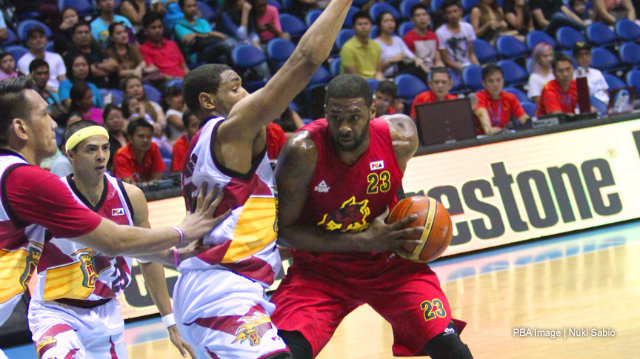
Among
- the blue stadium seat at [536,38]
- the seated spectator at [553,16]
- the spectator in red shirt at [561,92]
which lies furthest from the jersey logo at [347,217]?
the seated spectator at [553,16]

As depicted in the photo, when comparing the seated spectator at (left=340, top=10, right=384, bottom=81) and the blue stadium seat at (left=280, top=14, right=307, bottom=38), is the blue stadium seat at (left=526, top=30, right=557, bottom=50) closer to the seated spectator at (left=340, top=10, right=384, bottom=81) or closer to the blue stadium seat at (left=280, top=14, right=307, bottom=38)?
the seated spectator at (left=340, top=10, right=384, bottom=81)

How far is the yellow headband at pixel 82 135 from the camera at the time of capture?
460 cm

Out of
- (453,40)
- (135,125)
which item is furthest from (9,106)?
(453,40)

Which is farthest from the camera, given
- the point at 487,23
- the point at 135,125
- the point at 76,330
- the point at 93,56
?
the point at 487,23

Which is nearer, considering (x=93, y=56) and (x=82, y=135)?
(x=82, y=135)

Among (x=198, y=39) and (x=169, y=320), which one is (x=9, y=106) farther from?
(x=198, y=39)

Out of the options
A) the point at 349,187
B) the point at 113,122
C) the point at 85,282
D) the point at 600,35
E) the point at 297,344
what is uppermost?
the point at 349,187

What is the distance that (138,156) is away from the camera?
9016mm

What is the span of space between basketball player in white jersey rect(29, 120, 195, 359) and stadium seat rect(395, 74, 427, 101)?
7371mm

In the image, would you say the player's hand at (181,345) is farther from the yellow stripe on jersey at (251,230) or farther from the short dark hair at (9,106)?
the short dark hair at (9,106)

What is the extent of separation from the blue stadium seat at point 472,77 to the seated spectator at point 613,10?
3755 millimetres

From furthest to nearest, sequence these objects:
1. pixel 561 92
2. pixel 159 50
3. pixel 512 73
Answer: pixel 512 73
pixel 159 50
pixel 561 92

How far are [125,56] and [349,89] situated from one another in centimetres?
724
